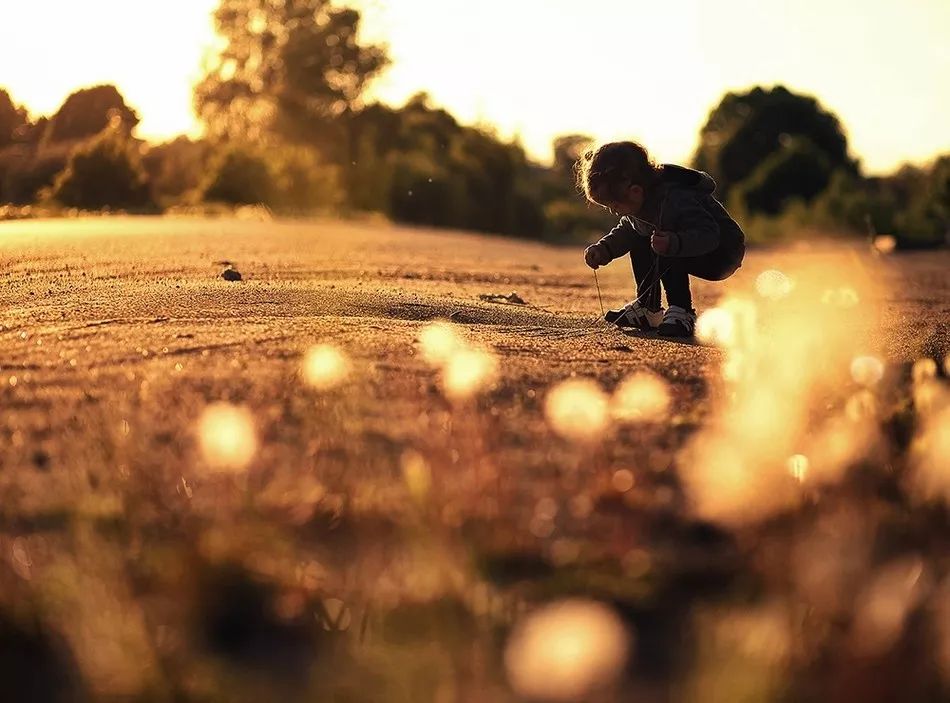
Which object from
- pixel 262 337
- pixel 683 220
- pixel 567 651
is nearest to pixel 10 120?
pixel 683 220

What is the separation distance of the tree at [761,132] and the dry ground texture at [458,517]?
34.3 m

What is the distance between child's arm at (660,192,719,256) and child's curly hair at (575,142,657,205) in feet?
0.51

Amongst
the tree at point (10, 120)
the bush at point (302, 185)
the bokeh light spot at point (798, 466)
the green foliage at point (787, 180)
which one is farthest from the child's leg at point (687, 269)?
the green foliage at point (787, 180)

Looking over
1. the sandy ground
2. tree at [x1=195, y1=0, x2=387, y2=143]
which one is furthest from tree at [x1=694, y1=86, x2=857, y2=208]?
the sandy ground

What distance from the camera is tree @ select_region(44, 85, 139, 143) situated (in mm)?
14375

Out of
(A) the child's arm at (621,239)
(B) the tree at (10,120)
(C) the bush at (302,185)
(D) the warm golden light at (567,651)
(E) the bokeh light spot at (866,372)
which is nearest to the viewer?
(D) the warm golden light at (567,651)

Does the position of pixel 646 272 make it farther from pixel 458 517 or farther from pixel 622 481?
pixel 458 517

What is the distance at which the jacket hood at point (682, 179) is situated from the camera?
191 inches

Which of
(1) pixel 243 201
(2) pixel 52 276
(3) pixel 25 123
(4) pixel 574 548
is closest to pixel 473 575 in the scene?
(4) pixel 574 548

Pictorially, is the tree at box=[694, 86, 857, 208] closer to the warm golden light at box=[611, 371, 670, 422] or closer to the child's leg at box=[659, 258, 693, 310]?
the child's leg at box=[659, 258, 693, 310]

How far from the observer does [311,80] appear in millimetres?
32062

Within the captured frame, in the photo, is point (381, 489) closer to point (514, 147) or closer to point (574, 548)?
point (574, 548)

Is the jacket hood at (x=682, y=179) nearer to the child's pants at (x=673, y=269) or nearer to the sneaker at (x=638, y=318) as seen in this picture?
the child's pants at (x=673, y=269)

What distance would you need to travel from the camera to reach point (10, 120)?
9.34 meters
